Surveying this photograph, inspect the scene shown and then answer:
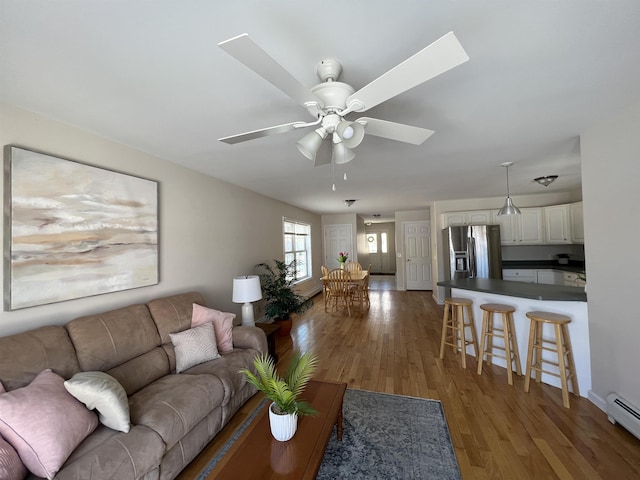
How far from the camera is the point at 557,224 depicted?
15.4ft

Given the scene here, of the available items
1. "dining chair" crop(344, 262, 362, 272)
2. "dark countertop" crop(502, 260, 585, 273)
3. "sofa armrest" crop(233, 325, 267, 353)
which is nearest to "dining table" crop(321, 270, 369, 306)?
"dining chair" crop(344, 262, 362, 272)

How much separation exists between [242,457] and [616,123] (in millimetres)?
3405

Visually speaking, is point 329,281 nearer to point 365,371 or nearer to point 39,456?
point 365,371

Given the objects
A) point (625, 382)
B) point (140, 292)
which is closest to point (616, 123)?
point (625, 382)

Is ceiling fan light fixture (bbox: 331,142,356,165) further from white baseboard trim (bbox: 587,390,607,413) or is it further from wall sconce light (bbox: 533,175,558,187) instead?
wall sconce light (bbox: 533,175,558,187)

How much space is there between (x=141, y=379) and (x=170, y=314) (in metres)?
0.57

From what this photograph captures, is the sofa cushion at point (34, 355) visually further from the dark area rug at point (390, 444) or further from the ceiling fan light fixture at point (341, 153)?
the ceiling fan light fixture at point (341, 153)

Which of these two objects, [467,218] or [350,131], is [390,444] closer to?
[350,131]

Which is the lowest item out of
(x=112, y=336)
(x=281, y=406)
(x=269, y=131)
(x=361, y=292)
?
(x=361, y=292)

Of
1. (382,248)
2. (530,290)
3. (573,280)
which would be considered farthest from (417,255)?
(530,290)

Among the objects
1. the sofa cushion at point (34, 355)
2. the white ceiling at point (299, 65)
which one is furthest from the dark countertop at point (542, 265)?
the sofa cushion at point (34, 355)

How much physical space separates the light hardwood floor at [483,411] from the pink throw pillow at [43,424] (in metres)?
0.77

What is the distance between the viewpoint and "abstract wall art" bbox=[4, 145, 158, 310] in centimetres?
166

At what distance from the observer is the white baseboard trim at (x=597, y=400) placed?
2.10m
